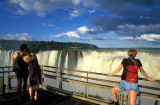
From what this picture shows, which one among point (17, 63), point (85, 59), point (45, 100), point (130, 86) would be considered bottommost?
point (45, 100)

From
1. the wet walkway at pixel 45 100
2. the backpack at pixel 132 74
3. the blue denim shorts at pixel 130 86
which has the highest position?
the backpack at pixel 132 74

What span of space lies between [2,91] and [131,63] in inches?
185

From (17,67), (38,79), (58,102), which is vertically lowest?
(58,102)

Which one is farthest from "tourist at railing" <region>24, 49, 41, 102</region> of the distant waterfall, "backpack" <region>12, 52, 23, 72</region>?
the distant waterfall

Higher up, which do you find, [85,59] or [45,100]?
[85,59]

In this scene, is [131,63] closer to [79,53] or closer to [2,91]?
[2,91]

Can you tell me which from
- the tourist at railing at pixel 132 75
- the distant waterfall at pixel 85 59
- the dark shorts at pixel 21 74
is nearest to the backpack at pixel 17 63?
the dark shorts at pixel 21 74

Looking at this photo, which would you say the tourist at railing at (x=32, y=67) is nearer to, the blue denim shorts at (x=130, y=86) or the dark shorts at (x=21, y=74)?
the dark shorts at (x=21, y=74)

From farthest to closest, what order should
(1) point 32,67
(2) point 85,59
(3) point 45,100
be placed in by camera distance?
(2) point 85,59 → (3) point 45,100 → (1) point 32,67

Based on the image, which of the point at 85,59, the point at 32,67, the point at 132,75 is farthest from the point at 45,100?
the point at 85,59

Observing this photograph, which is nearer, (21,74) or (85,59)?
(21,74)

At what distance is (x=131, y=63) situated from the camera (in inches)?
114

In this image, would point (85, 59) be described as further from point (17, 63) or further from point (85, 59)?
point (17, 63)

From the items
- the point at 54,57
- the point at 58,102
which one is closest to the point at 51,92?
the point at 58,102
